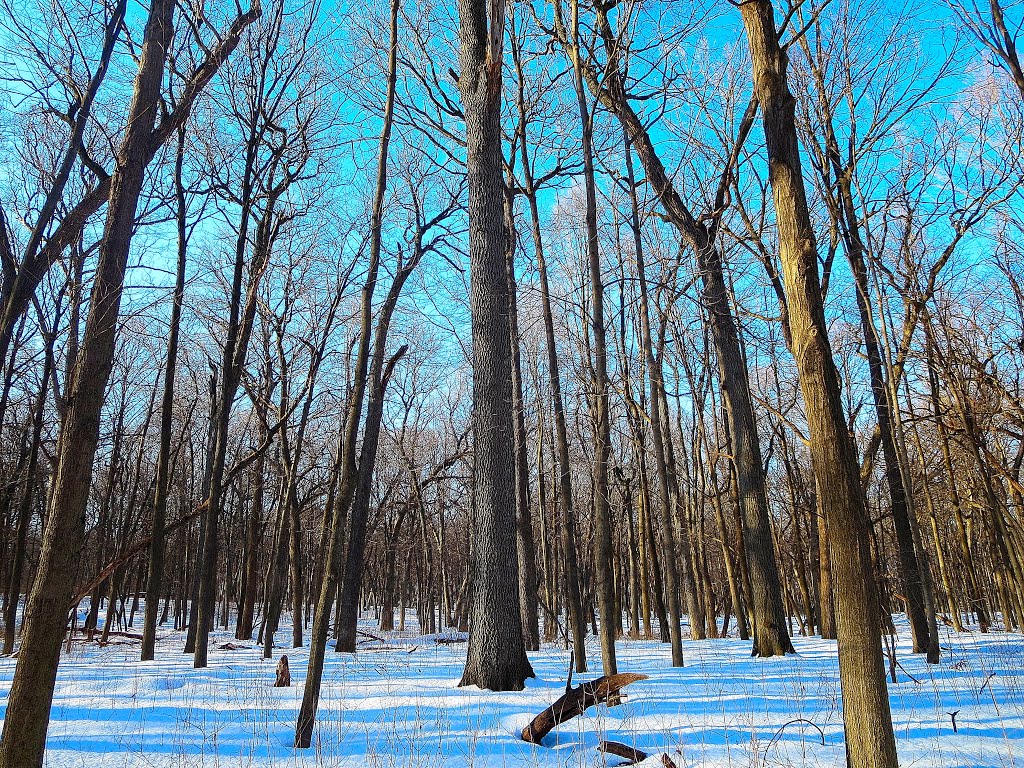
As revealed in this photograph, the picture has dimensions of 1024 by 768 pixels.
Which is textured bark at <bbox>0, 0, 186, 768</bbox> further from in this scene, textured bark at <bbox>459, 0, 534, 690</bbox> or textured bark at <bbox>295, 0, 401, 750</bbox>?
textured bark at <bbox>459, 0, 534, 690</bbox>

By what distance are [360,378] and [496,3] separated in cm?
365

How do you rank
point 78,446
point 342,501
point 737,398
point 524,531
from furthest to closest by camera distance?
point 524,531 < point 737,398 < point 342,501 < point 78,446

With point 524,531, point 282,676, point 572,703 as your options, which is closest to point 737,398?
point 524,531

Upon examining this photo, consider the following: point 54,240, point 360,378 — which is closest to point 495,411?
point 360,378

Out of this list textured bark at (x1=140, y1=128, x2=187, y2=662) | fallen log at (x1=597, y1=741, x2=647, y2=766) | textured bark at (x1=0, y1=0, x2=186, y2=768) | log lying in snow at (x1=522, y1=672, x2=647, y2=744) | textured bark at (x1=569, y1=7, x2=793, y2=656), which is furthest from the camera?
textured bark at (x1=140, y1=128, x2=187, y2=662)

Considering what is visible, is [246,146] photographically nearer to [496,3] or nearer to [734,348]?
[496,3]

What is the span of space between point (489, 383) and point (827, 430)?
13.0ft

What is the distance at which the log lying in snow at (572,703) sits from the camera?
164 inches

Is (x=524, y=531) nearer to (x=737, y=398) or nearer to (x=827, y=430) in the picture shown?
(x=737, y=398)

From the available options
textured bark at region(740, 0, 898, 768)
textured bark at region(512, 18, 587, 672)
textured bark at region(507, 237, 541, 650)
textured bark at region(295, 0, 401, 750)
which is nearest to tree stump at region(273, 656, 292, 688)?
textured bark at region(295, 0, 401, 750)

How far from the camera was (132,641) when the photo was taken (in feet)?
47.8

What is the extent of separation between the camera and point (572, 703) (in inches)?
174

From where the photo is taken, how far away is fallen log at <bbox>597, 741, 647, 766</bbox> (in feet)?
11.9

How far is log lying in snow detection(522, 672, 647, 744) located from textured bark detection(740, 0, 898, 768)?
182cm
